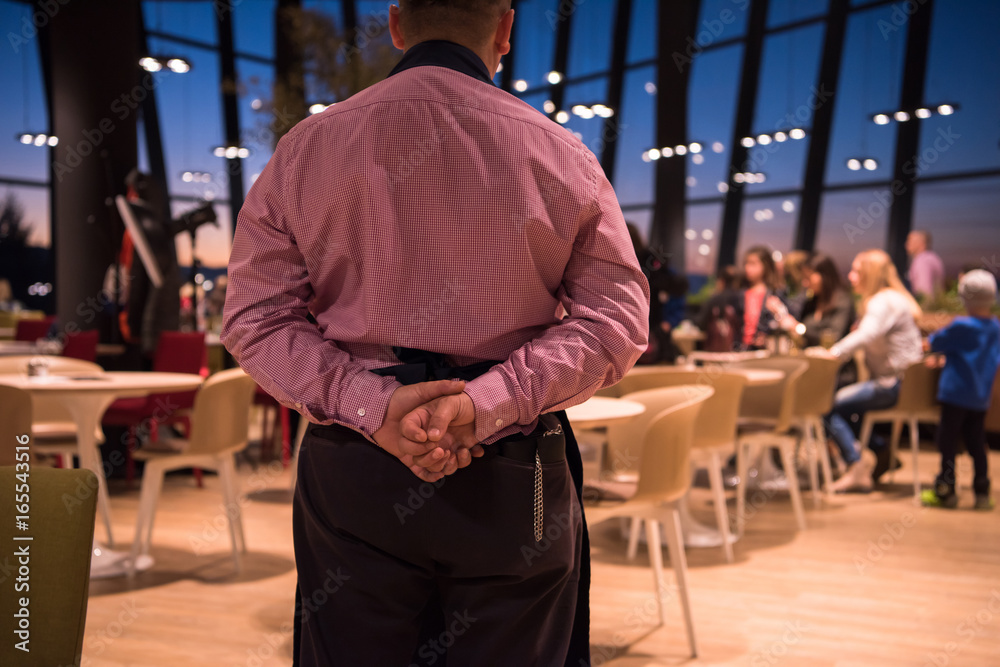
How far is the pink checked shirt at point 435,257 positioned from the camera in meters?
1.22

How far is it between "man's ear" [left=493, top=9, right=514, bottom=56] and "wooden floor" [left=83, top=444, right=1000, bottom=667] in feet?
7.40

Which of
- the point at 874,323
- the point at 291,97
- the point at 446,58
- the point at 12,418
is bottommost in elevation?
the point at 12,418

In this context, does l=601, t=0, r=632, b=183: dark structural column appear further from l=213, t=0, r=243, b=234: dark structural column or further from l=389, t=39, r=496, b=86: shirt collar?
l=389, t=39, r=496, b=86: shirt collar

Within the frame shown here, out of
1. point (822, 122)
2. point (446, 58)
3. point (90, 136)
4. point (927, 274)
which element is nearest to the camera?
point (446, 58)

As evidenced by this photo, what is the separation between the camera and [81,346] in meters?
6.18

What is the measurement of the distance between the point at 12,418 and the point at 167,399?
8.75 feet

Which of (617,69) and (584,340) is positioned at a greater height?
(617,69)

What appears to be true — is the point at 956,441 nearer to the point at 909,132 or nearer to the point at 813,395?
the point at 813,395

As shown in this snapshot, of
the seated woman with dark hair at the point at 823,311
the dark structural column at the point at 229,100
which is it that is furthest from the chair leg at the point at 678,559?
the dark structural column at the point at 229,100

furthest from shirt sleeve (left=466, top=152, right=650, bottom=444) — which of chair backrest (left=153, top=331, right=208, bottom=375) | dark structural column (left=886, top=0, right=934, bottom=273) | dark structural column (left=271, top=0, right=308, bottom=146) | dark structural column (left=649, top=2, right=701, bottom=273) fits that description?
dark structural column (left=649, top=2, right=701, bottom=273)

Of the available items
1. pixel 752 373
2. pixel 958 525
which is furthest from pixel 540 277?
pixel 958 525

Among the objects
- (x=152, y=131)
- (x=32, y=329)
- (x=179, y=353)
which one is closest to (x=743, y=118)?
(x=152, y=131)

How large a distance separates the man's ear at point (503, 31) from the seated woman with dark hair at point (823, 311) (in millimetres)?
5683

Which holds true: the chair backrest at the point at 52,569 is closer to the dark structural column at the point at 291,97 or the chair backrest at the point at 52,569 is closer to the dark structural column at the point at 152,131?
the dark structural column at the point at 291,97
